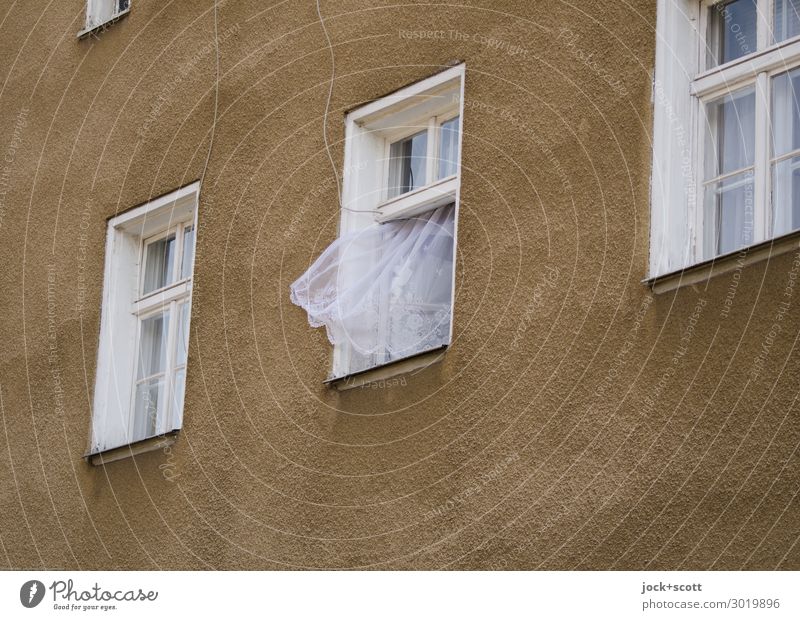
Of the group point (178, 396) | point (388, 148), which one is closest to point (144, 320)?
point (178, 396)

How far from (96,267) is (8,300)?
108 cm

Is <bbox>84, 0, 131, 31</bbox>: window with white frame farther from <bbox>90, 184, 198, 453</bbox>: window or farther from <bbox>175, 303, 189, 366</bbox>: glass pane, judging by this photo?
<bbox>175, 303, 189, 366</bbox>: glass pane

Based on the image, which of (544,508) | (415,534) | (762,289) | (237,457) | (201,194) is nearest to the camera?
(762,289)

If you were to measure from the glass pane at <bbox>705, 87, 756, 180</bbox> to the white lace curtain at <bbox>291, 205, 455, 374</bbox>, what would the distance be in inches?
72.8

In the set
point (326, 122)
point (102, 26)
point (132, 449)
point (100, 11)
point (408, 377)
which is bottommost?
point (132, 449)

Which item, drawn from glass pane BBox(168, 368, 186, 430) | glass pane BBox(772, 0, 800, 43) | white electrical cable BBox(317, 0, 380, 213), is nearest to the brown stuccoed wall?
white electrical cable BBox(317, 0, 380, 213)

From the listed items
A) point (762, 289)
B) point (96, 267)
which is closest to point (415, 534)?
point (762, 289)

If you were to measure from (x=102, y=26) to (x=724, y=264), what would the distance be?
21.6ft

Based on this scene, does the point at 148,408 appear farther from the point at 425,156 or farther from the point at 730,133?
the point at 730,133

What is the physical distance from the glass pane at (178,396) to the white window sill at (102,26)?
9.51 ft

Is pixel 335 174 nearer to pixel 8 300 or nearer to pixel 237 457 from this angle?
pixel 237 457

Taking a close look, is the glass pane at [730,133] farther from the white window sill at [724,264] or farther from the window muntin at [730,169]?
the white window sill at [724,264]

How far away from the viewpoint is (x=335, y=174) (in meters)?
10.8

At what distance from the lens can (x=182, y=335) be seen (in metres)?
11.9
